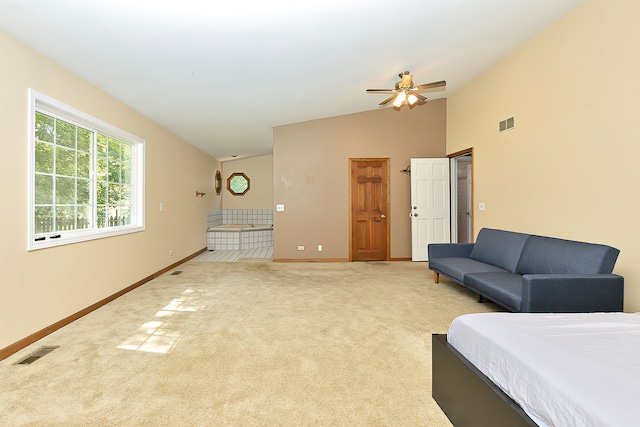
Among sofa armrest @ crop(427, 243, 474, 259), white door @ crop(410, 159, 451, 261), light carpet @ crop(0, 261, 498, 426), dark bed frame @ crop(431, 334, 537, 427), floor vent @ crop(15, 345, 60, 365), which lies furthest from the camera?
white door @ crop(410, 159, 451, 261)

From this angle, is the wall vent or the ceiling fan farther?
the wall vent

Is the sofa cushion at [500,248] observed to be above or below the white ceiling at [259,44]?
below

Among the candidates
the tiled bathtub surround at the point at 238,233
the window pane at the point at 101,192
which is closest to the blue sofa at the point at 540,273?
the window pane at the point at 101,192

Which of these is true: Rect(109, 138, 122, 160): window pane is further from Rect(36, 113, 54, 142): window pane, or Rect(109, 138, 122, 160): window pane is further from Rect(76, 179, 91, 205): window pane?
Rect(36, 113, 54, 142): window pane

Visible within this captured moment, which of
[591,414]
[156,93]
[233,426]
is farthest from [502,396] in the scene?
[156,93]

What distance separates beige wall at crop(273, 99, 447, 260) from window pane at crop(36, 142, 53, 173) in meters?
3.71

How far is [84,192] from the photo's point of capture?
3.57 m

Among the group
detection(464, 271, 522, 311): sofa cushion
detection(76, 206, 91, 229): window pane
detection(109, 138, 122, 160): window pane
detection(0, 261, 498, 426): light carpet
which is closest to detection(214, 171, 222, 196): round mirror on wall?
detection(109, 138, 122, 160): window pane

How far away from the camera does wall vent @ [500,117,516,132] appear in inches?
169

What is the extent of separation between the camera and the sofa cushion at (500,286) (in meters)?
2.80

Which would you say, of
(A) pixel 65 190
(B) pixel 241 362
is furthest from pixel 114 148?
(B) pixel 241 362

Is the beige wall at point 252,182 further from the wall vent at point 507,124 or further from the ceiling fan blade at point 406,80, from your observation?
the wall vent at point 507,124

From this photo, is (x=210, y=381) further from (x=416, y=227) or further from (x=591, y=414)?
(x=416, y=227)

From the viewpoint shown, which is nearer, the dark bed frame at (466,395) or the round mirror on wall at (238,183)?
the dark bed frame at (466,395)
